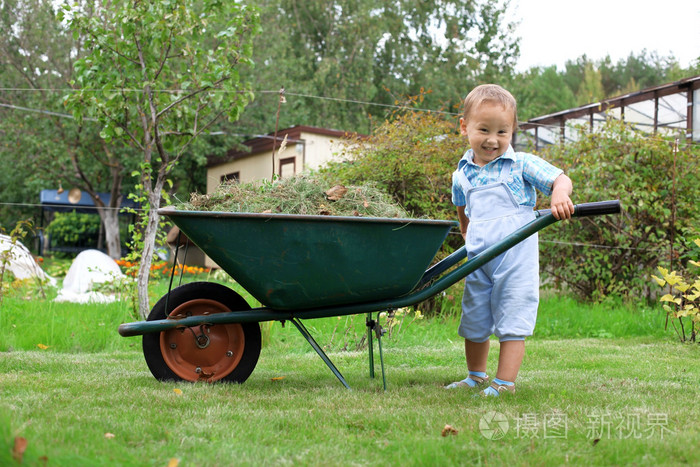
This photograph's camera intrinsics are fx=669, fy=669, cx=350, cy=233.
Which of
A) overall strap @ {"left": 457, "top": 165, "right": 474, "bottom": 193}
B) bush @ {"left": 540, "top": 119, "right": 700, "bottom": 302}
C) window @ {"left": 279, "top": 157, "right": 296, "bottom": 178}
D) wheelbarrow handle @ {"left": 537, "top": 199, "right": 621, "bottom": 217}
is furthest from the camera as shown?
window @ {"left": 279, "top": 157, "right": 296, "bottom": 178}

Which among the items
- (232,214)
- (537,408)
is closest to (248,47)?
(232,214)

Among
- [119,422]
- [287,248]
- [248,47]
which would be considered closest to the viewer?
[119,422]

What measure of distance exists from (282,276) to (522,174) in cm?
111

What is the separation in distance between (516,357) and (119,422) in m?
1.55

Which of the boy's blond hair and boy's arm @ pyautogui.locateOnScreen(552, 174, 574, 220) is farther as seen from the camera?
the boy's blond hair

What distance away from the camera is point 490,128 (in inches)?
111

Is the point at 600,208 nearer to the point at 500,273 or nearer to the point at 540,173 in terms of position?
the point at 540,173

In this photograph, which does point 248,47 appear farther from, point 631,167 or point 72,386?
point 631,167

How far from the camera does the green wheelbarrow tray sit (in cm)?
251

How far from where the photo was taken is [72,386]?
8.99ft

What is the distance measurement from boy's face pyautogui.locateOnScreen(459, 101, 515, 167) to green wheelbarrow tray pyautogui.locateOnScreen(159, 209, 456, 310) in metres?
0.47

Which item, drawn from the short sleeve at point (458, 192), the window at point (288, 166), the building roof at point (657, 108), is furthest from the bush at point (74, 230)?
the short sleeve at point (458, 192)

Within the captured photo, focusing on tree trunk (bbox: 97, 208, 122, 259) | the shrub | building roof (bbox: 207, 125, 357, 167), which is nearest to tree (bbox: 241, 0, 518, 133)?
building roof (bbox: 207, 125, 357, 167)

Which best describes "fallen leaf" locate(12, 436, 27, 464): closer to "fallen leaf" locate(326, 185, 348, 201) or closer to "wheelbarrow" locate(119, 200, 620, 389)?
"wheelbarrow" locate(119, 200, 620, 389)
